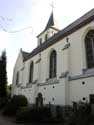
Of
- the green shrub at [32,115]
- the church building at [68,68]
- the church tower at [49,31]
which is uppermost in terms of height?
the church tower at [49,31]

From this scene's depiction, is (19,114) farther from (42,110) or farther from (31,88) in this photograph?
(31,88)

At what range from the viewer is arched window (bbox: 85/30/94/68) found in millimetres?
13055

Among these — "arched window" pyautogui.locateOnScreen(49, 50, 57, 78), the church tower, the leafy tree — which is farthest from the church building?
the leafy tree

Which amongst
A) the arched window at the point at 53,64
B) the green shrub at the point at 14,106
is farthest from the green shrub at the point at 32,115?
the arched window at the point at 53,64

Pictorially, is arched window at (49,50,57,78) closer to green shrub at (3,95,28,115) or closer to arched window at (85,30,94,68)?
green shrub at (3,95,28,115)

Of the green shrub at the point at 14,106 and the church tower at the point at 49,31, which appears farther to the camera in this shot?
the church tower at the point at 49,31

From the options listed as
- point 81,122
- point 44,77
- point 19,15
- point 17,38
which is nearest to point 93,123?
point 81,122

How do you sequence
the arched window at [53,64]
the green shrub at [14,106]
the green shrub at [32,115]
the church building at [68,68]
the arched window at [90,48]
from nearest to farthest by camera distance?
the green shrub at [32,115] → the church building at [68,68] → the arched window at [90,48] → the green shrub at [14,106] → the arched window at [53,64]

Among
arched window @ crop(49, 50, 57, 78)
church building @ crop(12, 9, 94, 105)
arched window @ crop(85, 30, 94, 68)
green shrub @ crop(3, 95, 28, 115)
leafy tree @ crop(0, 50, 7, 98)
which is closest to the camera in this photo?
church building @ crop(12, 9, 94, 105)

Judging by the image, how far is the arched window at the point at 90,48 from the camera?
13.1 meters

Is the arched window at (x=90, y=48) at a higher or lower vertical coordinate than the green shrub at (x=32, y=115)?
higher

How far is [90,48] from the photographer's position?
13.4 m

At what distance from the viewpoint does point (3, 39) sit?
5.34 m

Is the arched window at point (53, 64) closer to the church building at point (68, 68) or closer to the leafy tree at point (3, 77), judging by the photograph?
the church building at point (68, 68)
